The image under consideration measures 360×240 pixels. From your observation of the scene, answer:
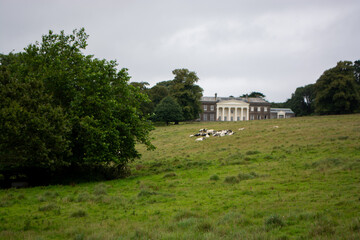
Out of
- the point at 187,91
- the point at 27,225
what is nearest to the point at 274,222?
the point at 27,225

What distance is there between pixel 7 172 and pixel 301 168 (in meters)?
21.2

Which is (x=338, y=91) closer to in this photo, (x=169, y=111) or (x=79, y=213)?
(x=169, y=111)

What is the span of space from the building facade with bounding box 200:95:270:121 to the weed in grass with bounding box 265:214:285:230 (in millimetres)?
122832

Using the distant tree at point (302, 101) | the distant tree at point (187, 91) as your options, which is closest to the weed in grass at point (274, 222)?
the distant tree at point (187, 91)

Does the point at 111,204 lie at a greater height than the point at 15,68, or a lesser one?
lesser

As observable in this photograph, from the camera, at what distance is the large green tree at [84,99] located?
20.7m

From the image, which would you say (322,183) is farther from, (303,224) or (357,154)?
(357,154)

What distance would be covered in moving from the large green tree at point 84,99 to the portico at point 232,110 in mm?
111591

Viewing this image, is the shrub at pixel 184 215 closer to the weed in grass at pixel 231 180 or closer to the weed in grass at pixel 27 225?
the weed in grass at pixel 27 225

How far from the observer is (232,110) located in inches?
5453

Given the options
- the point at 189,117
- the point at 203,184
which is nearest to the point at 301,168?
the point at 203,184

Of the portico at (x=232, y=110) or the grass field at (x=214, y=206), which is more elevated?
the portico at (x=232, y=110)

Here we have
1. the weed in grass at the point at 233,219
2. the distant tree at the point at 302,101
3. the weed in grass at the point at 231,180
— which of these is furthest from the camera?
the distant tree at the point at 302,101

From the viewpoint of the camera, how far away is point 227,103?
13512 centimetres
